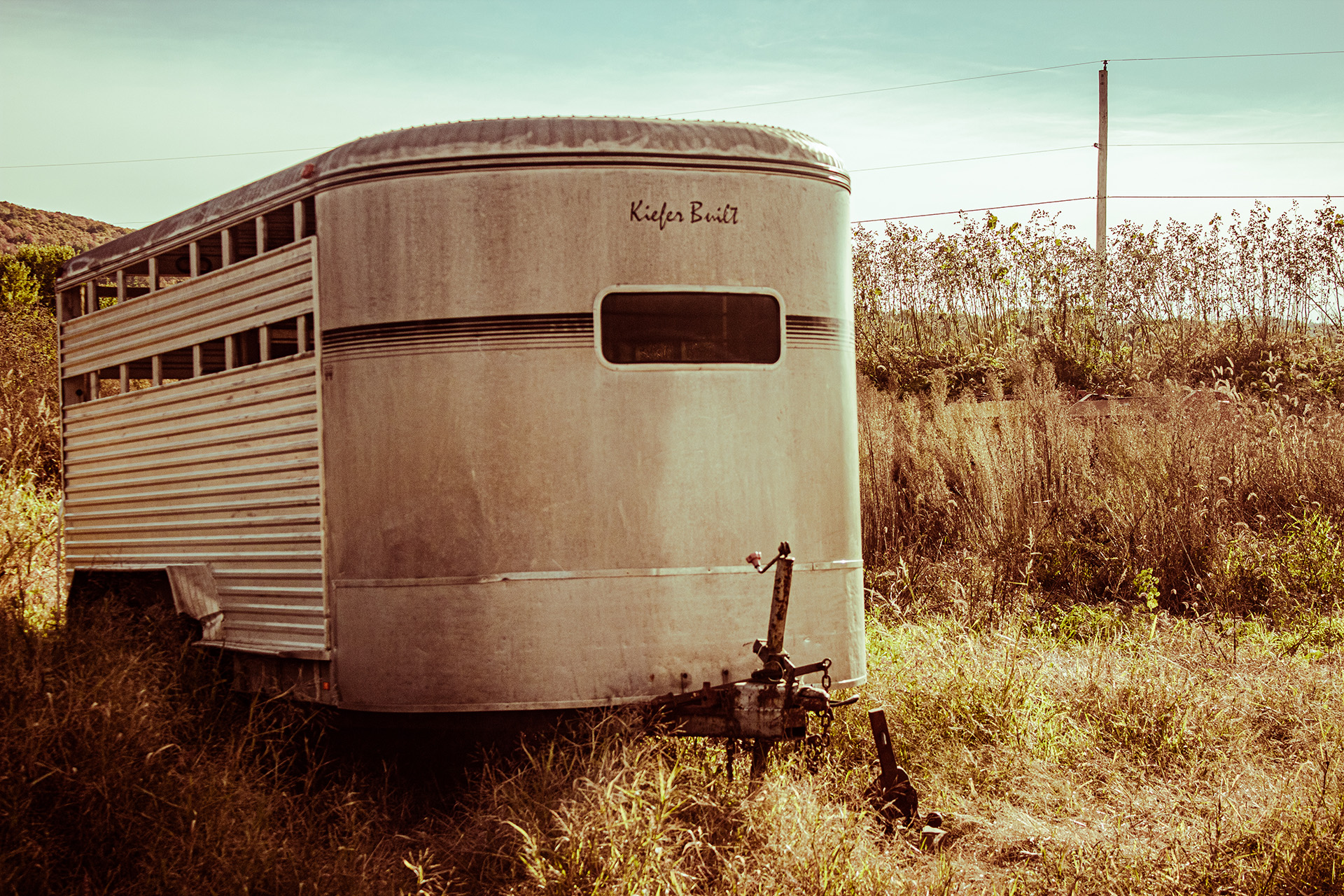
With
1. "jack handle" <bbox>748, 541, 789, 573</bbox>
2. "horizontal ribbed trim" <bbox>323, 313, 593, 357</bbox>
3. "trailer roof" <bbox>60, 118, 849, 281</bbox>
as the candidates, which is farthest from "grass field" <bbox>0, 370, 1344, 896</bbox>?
"trailer roof" <bbox>60, 118, 849, 281</bbox>

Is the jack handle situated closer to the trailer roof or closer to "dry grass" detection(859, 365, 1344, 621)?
the trailer roof

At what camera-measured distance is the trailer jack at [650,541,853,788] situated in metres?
4.15

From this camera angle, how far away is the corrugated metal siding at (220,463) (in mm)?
4738

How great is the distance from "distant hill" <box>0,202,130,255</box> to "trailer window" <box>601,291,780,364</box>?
47823 mm

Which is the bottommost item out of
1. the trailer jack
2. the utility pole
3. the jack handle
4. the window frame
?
the trailer jack

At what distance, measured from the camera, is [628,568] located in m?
4.32

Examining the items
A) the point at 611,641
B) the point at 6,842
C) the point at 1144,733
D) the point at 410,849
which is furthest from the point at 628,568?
the point at 1144,733

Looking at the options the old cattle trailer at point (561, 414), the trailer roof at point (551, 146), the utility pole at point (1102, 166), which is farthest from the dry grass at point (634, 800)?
the utility pole at point (1102, 166)

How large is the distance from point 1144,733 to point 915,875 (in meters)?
2.16

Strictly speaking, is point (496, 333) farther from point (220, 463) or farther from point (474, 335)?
point (220, 463)

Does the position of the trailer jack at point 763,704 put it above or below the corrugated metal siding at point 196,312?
below

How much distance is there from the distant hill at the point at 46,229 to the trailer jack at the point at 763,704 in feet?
159

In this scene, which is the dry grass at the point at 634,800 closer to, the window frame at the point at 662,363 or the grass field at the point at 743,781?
the grass field at the point at 743,781

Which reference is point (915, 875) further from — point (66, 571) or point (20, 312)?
point (20, 312)
